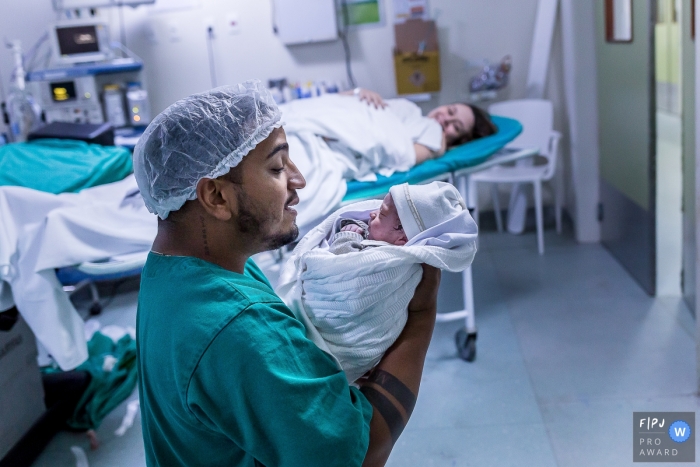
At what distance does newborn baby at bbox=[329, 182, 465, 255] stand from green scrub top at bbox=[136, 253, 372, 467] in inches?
13.8

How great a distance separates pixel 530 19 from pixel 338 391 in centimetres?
387

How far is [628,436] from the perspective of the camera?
86.0 inches

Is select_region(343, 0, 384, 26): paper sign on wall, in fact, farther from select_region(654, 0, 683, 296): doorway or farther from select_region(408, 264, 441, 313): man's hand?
select_region(408, 264, 441, 313): man's hand

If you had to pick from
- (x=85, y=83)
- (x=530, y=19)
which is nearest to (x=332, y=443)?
(x=85, y=83)

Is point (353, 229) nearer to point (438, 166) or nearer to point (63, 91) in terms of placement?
point (438, 166)

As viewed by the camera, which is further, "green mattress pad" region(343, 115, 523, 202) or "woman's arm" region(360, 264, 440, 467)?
"green mattress pad" region(343, 115, 523, 202)

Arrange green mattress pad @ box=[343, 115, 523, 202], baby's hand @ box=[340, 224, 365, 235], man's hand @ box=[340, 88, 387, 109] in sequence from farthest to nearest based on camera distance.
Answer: man's hand @ box=[340, 88, 387, 109], green mattress pad @ box=[343, 115, 523, 202], baby's hand @ box=[340, 224, 365, 235]

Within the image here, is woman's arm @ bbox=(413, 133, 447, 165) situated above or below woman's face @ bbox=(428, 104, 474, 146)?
below

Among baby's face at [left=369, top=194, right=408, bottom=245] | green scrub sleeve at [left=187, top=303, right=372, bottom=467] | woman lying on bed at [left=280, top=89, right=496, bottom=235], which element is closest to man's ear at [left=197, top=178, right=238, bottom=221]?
green scrub sleeve at [left=187, top=303, right=372, bottom=467]

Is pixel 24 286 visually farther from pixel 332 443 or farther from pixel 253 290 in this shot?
pixel 332 443

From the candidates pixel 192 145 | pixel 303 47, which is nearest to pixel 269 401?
pixel 192 145

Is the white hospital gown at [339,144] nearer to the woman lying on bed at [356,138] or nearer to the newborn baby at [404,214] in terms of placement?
the woman lying on bed at [356,138]

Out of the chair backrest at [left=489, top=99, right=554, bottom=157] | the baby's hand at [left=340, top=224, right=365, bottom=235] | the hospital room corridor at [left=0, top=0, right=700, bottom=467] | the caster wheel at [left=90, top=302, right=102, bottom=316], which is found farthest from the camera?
the chair backrest at [left=489, top=99, right=554, bottom=157]

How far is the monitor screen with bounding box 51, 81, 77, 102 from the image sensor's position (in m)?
3.86
